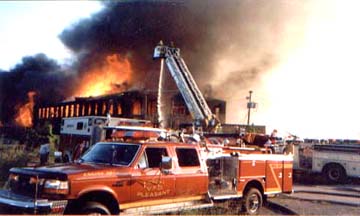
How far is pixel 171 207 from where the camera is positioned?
26.7ft

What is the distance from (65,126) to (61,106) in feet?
78.8

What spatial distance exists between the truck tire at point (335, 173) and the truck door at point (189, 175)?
10.8m

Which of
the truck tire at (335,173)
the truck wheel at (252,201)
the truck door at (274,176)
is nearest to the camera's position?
the truck wheel at (252,201)

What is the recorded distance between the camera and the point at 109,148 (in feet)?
Result: 26.9

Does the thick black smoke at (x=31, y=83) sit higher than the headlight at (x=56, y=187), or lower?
higher

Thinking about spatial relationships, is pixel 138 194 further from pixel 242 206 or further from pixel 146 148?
pixel 242 206

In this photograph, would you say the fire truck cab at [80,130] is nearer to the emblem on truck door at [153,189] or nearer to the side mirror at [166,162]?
the emblem on truck door at [153,189]

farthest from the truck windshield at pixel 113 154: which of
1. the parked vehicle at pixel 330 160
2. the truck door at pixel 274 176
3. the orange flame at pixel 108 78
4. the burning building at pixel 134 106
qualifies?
the orange flame at pixel 108 78

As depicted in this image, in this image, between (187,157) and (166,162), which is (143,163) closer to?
(166,162)

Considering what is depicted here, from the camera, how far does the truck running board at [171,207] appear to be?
24.7 ft

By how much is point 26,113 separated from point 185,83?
19456mm

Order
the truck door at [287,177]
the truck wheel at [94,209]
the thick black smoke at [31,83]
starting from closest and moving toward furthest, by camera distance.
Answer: the truck wheel at [94,209]
the truck door at [287,177]
the thick black smoke at [31,83]

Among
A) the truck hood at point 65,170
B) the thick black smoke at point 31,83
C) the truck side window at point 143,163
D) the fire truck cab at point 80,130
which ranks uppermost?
the thick black smoke at point 31,83

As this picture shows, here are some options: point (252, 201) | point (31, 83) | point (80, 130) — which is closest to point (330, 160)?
point (252, 201)
